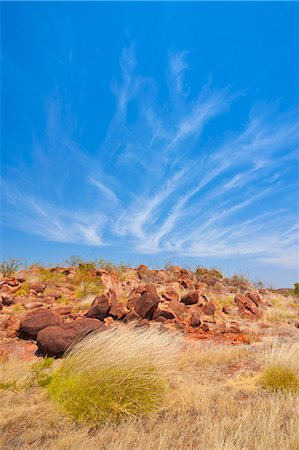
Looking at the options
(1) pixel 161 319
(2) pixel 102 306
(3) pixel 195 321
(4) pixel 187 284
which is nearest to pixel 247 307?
(4) pixel 187 284

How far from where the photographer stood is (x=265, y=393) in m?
5.62

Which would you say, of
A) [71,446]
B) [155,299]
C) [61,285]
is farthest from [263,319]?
[71,446]

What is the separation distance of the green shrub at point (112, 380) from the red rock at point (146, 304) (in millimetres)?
5976

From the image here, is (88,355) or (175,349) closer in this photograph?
(88,355)

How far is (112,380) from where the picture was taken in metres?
5.00

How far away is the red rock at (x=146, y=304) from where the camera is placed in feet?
39.0

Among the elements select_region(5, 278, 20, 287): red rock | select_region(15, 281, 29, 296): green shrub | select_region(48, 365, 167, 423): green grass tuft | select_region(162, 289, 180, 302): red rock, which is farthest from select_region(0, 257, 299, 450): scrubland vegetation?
select_region(5, 278, 20, 287): red rock

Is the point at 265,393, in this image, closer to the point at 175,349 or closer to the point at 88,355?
the point at 175,349

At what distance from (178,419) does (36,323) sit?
234 inches

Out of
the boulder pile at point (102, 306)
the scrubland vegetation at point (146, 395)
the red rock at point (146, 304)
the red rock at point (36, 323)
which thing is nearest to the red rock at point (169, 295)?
the boulder pile at point (102, 306)

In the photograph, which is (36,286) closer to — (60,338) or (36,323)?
(36,323)

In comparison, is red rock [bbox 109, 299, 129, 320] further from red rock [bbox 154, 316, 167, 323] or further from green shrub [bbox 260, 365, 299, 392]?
green shrub [bbox 260, 365, 299, 392]

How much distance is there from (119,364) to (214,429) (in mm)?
1692

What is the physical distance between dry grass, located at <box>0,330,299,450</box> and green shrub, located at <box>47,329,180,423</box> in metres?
0.07
